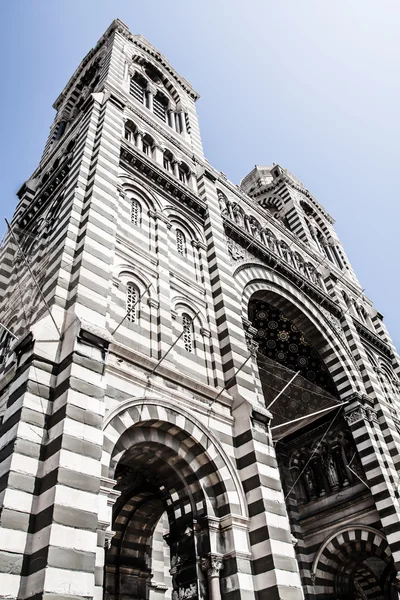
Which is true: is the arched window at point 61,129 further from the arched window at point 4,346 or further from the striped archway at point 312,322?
the arched window at point 4,346

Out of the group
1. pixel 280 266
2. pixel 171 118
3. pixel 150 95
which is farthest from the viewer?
pixel 171 118

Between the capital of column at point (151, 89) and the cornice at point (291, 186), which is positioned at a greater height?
the cornice at point (291, 186)

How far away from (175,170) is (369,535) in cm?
1444

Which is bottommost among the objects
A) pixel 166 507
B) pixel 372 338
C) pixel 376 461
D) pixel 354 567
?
pixel 166 507

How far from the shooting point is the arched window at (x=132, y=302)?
11.2 meters

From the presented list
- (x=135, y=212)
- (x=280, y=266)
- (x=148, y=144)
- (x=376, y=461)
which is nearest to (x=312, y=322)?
(x=280, y=266)

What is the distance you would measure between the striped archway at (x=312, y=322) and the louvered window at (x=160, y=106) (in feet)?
29.6

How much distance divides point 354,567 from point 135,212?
14.3 metres

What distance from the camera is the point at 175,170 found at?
1803 cm

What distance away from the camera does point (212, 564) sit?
29.2ft

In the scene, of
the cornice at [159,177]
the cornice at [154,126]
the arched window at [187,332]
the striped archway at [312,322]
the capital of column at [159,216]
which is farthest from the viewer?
the striped archway at [312,322]

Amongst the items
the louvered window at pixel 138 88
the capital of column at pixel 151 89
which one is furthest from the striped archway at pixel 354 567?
the capital of column at pixel 151 89

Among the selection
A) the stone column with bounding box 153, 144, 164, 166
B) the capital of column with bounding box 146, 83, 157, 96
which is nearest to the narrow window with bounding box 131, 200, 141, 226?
the stone column with bounding box 153, 144, 164, 166

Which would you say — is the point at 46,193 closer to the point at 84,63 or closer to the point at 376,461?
the point at 84,63
